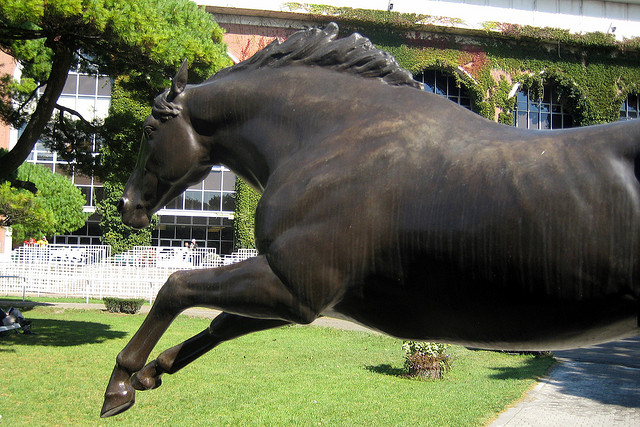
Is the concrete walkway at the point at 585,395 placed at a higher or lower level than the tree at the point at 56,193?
lower

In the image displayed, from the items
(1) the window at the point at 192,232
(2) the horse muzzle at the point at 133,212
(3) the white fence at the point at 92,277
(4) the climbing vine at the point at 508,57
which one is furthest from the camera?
(1) the window at the point at 192,232

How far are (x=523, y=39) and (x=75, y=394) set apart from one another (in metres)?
29.5

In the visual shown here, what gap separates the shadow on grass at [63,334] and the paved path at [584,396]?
357 inches

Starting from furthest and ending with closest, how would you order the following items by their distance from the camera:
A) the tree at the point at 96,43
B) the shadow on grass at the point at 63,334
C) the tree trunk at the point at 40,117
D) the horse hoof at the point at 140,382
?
the shadow on grass at the point at 63,334 < the tree trunk at the point at 40,117 < the tree at the point at 96,43 < the horse hoof at the point at 140,382

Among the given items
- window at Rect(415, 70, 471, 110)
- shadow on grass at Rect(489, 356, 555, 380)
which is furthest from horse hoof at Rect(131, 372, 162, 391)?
window at Rect(415, 70, 471, 110)

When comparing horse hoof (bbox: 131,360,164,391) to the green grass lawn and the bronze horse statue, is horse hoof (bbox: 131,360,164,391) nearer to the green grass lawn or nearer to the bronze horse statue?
the bronze horse statue

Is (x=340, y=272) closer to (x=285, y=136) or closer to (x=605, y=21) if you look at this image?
(x=285, y=136)

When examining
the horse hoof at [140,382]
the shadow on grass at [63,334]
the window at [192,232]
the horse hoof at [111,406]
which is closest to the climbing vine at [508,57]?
the window at [192,232]

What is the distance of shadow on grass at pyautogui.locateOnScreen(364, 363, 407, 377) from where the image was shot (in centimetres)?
1065

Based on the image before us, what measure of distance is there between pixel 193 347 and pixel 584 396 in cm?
844

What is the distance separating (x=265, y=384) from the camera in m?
9.34

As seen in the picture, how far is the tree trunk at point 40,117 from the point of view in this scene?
1145cm

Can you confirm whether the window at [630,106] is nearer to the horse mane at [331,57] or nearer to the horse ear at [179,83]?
the horse mane at [331,57]

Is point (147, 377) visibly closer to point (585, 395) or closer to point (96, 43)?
point (585, 395)
